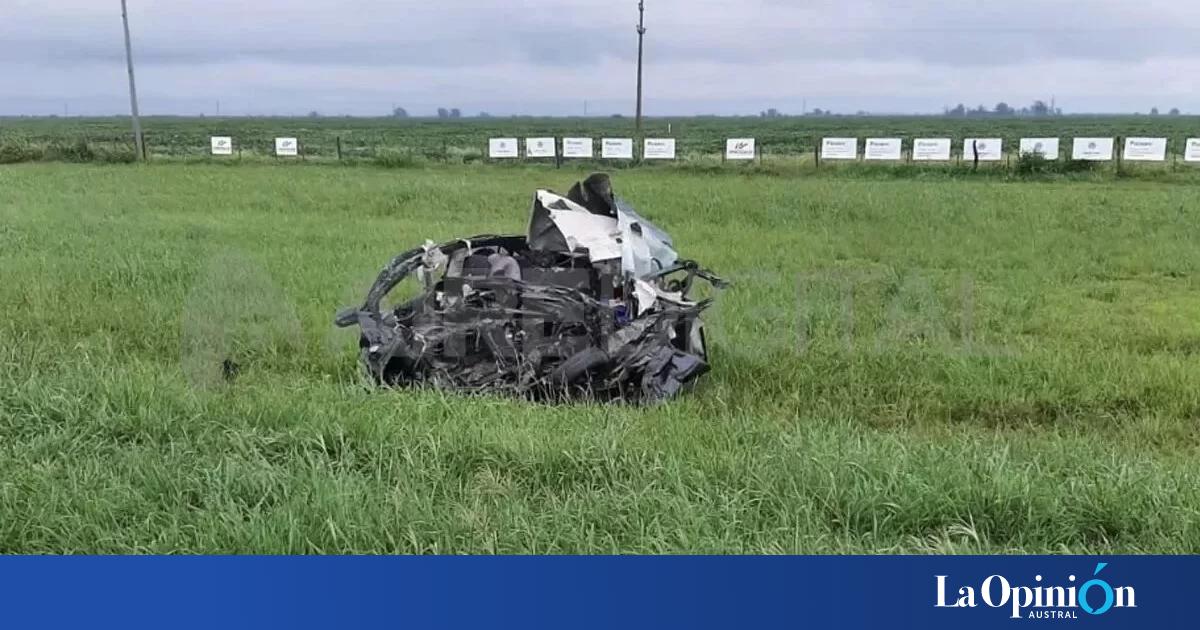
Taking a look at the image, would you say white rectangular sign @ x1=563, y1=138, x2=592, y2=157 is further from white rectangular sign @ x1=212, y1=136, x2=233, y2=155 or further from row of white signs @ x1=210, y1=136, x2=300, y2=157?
white rectangular sign @ x1=212, y1=136, x2=233, y2=155

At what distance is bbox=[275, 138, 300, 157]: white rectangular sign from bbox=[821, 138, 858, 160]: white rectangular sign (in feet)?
58.0

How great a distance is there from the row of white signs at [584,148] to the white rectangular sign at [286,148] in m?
7.23

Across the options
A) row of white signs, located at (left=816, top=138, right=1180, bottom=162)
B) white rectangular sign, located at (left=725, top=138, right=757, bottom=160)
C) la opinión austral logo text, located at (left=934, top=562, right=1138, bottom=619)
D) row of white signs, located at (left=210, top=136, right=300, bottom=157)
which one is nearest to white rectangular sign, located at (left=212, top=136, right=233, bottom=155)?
row of white signs, located at (left=210, top=136, right=300, bottom=157)

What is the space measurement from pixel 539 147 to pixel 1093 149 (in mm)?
16618

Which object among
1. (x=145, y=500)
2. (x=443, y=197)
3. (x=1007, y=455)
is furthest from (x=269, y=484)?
(x=443, y=197)

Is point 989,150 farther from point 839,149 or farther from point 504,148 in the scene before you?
point 504,148

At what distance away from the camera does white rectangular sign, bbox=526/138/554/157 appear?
3004 cm

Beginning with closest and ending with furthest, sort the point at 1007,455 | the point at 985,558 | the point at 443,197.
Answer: the point at 985,558 → the point at 1007,455 → the point at 443,197

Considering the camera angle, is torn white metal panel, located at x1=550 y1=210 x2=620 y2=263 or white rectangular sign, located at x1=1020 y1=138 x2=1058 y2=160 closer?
torn white metal panel, located at x1=550 y1=210 x2=620 y2=263

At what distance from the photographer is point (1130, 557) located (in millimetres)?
2732

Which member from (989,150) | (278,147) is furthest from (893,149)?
(278,147)

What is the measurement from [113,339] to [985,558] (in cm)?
589

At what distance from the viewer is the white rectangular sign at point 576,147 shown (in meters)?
29.7

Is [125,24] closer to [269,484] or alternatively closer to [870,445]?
[269,484]
